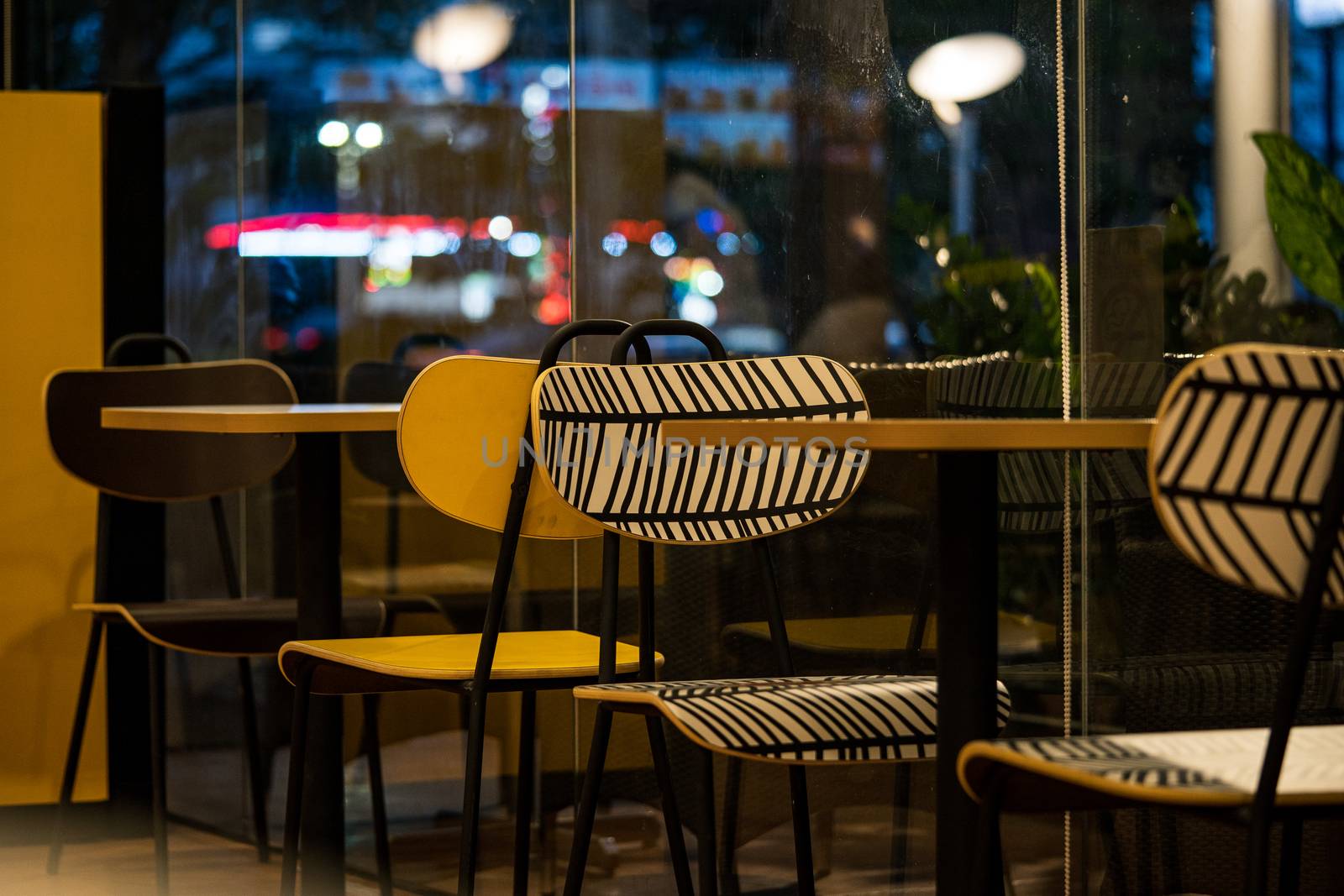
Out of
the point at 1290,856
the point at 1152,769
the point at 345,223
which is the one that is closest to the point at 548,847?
the point at 345,223

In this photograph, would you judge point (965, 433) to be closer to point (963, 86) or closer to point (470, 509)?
point (470, 509)

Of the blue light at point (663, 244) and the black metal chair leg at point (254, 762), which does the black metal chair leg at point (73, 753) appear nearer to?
the black metal chair leg at point (254, 762)

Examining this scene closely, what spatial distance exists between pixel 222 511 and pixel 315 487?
1391mm

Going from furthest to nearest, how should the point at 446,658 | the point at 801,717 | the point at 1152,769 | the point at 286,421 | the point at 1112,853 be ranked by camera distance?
the point at 1112,853 → the point at 286,421 → the point at 446,658 → the point at 801,717 → the point at 1152,769

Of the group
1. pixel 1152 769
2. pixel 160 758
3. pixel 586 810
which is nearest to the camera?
pixel 1152 769

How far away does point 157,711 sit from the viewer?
134 inches

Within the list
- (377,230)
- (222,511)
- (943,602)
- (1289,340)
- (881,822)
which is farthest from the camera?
(222,511)

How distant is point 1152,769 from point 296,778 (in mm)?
1437

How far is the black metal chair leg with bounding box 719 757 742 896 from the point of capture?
2934mm

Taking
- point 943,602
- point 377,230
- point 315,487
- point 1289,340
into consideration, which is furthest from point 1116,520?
point 377,230

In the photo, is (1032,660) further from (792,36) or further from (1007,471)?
(792,36)

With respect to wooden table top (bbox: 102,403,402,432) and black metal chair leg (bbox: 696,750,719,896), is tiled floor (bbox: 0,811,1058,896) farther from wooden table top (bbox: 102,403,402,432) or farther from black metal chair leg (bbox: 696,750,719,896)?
wooden table top (bbox: 102,403,402,432)

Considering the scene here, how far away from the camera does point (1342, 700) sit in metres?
2.50

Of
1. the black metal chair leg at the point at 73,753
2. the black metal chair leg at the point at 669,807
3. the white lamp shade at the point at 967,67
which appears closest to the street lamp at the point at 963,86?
the white lamp shade at the point at 967,67
